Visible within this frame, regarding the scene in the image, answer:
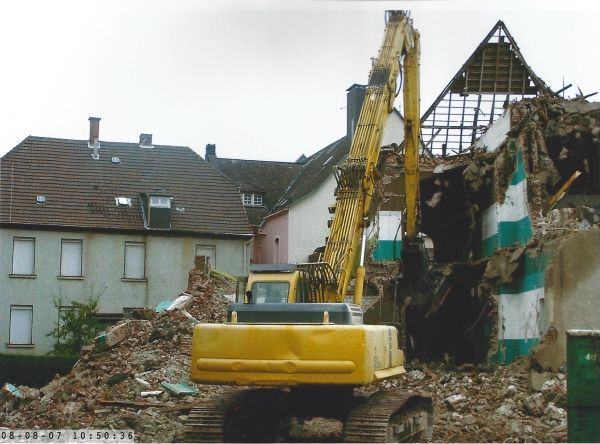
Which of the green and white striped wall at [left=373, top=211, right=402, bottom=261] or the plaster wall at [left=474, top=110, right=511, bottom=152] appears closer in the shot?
the plaster wall at [left=474, top=110, right=511, bottom=152]

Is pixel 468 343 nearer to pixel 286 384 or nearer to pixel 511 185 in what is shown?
pixel 511 185

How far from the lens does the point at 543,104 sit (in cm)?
1975

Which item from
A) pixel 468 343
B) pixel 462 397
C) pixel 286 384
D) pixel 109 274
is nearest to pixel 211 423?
pixel 286 384

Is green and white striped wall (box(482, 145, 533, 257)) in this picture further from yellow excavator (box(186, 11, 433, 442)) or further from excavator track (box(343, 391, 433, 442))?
excavator track (box(343, 391, 433, 442))

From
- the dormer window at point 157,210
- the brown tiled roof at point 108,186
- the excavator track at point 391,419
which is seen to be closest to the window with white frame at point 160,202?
the dormer window at point 157,210

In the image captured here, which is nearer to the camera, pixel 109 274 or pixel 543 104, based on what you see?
pixel 543 104

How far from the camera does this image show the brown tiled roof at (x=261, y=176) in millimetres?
41784

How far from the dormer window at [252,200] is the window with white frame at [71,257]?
10434mm

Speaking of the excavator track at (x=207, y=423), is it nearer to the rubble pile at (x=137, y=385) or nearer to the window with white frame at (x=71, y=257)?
the rubble pile at (x=137, y=385)

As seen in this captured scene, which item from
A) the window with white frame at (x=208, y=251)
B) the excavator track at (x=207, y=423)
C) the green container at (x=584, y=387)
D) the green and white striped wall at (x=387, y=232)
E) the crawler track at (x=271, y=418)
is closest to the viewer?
the green container at (x=584, y=387)

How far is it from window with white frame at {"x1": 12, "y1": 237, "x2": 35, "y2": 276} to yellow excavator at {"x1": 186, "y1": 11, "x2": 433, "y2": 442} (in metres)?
21.3

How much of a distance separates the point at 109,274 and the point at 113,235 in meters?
1.58

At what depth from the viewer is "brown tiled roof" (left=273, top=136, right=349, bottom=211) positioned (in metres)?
37.6

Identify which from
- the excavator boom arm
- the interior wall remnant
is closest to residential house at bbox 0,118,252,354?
the excavator boom arm
